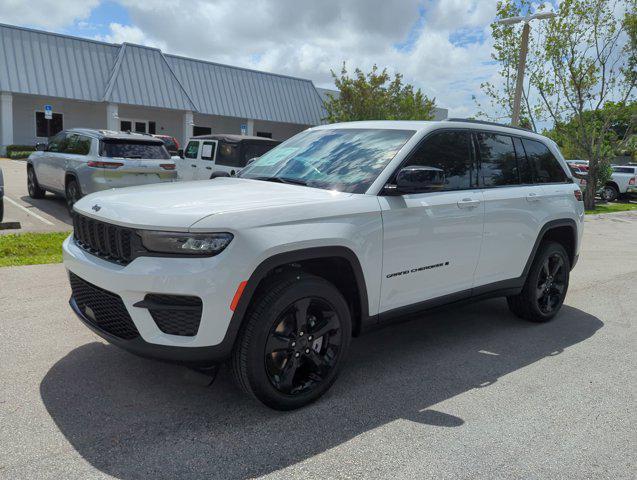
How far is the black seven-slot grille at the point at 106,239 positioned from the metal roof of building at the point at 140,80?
27.4 meters

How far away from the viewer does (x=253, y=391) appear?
3.20 meters

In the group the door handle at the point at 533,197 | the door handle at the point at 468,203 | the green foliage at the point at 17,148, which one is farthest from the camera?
the green foliage at the point at 17,148

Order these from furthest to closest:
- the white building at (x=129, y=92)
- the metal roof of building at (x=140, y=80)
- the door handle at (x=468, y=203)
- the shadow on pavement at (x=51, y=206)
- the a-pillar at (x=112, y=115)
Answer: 1. the a-pillar at (x=112, y=115)
2. the white building at (x=129, y=92)
3. the metal roof of building at (x=140, y=80)
4. the shadow on pavement at (x=51, y=206)
5. the door handle at (x=468, y=203)

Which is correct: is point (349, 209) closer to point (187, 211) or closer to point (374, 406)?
point (187, 211)

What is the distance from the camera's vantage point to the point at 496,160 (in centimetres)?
483

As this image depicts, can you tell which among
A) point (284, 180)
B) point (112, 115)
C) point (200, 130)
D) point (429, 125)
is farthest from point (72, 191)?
point (200, 130)

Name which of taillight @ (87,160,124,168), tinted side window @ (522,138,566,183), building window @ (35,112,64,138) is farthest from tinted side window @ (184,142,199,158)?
building window @ (35,112,64,138)

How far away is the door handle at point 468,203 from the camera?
424 centimetres

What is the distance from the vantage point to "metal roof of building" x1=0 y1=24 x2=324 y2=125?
88.7 ft

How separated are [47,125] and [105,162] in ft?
79.2

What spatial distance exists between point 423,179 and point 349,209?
1.88 feet

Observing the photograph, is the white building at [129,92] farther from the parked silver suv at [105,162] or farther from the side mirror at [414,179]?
the side mirror at [414,179]

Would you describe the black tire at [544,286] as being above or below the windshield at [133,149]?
below

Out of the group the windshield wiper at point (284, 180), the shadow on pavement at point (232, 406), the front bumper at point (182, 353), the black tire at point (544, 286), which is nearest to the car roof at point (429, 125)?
the windshield wiper at point (284, 180)
